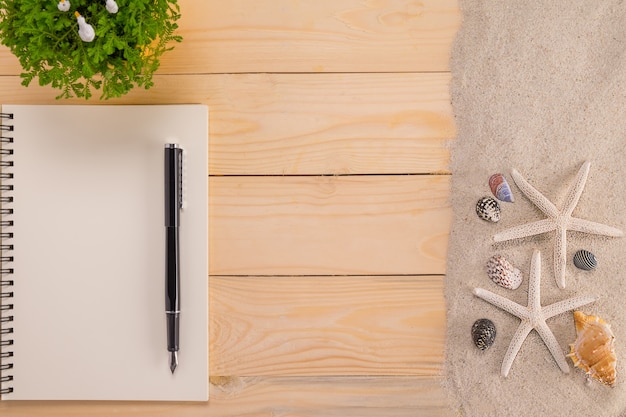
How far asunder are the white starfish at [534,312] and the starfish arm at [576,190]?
0.07m

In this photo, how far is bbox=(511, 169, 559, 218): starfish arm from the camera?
668 millimetres

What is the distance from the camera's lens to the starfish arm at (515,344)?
0.67m

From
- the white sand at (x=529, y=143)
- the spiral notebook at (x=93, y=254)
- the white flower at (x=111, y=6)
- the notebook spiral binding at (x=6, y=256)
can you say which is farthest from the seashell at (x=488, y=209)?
the notebook spiral binding at (x=6, y=256)

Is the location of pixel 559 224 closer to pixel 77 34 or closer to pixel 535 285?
pixel 535 285

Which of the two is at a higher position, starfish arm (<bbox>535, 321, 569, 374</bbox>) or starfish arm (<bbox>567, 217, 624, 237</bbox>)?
starfish arm (<bbox>567, 217, 624, 237</bbox>)

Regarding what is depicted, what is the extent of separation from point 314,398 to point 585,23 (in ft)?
1.95

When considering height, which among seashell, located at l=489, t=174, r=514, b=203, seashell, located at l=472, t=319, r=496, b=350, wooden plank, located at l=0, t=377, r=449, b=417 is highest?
seashell, located at l=489, t=174, r=514, b=203

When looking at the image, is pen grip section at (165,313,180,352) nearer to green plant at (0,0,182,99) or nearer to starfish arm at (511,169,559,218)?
green plant at (0,0,182,99)

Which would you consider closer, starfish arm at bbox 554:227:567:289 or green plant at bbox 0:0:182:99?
green plant at bbox 0:0:182:99

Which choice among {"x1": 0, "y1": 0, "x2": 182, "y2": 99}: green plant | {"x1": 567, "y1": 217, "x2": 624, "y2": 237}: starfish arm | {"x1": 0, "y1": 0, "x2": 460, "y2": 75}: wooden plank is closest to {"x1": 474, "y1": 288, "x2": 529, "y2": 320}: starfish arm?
{"x1": 567, "y1": 217, "x2": 624, "y2": 237}: starfish arm

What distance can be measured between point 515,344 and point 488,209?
17cm

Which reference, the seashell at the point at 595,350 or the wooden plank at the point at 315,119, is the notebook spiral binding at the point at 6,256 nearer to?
the wooden plank at the point at 315,119

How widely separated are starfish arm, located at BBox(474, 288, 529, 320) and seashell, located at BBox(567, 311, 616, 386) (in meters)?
0.07

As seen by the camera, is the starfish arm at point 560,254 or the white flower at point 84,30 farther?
the starfish arm at point 560,254
